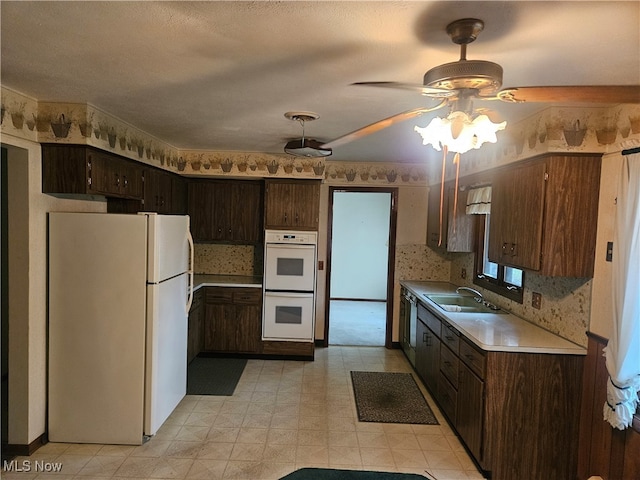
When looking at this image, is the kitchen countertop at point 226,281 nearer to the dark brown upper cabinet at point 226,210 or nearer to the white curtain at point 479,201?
A: the dark brown upper cabinet at point 226,210

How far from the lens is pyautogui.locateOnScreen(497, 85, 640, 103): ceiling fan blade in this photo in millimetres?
1451

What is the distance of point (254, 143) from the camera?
4117 millimetres

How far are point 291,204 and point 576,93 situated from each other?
11.4ft

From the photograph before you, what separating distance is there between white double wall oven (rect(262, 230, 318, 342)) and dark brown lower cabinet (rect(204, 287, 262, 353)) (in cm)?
14

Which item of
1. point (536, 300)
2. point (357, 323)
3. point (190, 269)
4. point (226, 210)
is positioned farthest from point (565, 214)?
point (357, 323)

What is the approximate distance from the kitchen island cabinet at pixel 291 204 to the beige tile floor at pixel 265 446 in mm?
1827

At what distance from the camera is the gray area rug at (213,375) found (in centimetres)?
390

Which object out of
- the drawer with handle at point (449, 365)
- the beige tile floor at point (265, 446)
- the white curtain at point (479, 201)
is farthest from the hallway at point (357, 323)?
the white curtain at point (479, 201)

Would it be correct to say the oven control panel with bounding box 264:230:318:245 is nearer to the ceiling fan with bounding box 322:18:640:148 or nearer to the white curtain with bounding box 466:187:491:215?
the white curtain with bounding box 466:187:491:215

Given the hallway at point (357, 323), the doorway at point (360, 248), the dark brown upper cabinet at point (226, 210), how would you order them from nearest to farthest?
the dark brown upper cabinet at point (226, 210) → the hallway at point (357, 323) → the doorway at point (360, 248)

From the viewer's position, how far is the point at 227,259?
5395 mm

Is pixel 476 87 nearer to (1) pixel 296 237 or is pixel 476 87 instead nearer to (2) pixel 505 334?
(2) pixel 505 334

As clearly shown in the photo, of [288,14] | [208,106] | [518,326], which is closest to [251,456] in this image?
[518,326]

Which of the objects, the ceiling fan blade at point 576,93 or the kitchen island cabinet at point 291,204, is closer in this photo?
the ceiling fan blade at point 576,93
